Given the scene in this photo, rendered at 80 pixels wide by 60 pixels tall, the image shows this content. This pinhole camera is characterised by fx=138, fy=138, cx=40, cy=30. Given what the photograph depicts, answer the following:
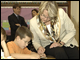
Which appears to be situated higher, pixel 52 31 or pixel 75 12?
pixel 75 12

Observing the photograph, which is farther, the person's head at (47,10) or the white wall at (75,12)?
the white wall at (75,12)

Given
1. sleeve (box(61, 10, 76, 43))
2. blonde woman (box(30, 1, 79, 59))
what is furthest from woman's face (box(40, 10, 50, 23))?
sleeve (box(61, 10, 76, 43))

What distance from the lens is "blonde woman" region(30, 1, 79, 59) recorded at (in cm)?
155

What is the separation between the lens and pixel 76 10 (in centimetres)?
309

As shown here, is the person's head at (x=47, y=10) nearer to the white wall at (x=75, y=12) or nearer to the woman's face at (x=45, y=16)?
the woman's face at (x=45, y=16)

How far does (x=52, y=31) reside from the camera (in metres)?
1.62

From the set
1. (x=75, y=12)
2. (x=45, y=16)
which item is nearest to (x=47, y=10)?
(x=45, y=16)

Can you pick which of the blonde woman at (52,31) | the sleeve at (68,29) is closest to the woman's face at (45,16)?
the blonde woman at (52,31)

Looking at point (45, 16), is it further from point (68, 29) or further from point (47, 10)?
point (68, 29)

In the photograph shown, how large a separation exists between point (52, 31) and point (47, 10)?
0.84ft

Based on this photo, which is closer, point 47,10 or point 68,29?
point 47,10

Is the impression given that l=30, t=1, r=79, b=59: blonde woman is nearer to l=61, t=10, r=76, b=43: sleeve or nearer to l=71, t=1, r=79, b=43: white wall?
l=61, t=10, r=76, b=43: sleeve

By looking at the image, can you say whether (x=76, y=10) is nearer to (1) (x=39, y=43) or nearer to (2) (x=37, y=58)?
(1) (x=39, y=43)

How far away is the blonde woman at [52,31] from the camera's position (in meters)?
1.55
